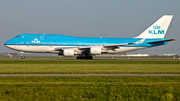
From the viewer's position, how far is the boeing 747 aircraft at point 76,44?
49750 mm

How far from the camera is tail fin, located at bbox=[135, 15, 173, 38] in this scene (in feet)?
189

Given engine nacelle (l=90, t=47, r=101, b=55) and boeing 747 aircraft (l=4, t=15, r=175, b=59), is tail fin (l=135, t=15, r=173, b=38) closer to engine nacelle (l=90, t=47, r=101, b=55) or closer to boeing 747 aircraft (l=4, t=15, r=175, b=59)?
boeing 747 aircraft (l=4, t=15, r=175, b=59)

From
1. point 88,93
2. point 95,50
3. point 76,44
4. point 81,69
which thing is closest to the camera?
point 88,93

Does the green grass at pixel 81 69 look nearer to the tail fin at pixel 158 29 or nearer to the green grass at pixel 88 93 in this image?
the green grass at pixel 88 93

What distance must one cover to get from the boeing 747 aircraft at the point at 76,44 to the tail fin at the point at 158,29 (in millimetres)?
1132

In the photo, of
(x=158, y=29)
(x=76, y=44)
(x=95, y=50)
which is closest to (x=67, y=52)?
(x=76, y=44)

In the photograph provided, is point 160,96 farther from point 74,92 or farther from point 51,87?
point 51,87

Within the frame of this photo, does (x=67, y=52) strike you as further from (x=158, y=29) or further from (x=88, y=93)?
(x=88, y=93)

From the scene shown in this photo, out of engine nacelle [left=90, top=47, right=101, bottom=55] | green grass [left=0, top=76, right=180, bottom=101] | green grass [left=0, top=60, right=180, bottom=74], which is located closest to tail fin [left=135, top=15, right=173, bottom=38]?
engine nacelle [left=90, top=47, right=101, bottom=55]

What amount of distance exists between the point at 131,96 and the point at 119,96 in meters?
0.74

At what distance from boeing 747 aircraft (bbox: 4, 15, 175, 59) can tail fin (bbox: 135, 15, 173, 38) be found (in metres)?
1.13

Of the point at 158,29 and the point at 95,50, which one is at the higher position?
the point at 158,29

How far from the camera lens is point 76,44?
51.8 meters

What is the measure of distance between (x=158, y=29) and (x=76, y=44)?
2077 cm
